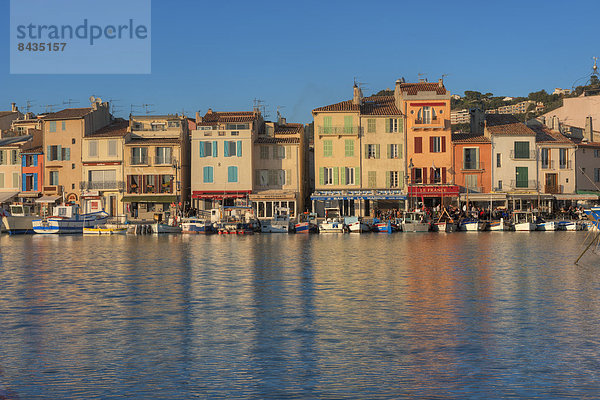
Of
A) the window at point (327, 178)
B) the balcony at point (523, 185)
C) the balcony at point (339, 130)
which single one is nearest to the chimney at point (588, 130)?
the balcony at point (523, 185)

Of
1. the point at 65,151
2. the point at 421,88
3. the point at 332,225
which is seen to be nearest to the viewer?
the point at 332,225

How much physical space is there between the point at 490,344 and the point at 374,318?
4.77 metres

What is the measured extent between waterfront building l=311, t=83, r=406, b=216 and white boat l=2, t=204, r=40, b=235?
2980 centimetres

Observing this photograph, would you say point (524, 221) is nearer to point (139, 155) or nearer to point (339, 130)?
point (339, 130)

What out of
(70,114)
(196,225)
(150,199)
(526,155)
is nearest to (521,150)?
(526,155)

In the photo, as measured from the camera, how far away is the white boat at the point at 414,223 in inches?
2972

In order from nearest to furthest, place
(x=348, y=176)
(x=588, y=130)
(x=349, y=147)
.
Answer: (x=348, y=176) < (x=349, y=147) < (x=588, y=130)

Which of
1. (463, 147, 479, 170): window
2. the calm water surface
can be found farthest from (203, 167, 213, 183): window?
the calm water surface

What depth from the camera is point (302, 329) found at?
2205 centimetres

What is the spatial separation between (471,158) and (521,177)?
5665 millimetres

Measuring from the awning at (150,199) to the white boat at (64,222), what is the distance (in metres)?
4.83

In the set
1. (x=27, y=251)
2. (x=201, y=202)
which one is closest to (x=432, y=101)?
(x=201, y=202)

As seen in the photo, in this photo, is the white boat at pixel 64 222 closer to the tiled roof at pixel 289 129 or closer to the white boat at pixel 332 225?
the tiled roof at pixel 289 129

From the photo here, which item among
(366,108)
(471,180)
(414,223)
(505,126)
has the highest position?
(366,108)
